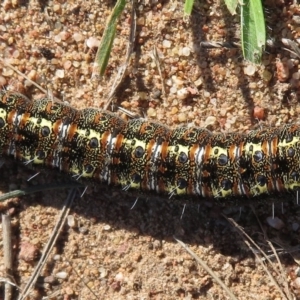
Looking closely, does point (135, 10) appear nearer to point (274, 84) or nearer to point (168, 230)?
point (274, 84)

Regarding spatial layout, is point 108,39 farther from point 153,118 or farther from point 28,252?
point 28,252

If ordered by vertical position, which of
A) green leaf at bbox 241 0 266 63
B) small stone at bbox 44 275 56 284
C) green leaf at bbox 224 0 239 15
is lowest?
small stone at bbox 44 275 56 284

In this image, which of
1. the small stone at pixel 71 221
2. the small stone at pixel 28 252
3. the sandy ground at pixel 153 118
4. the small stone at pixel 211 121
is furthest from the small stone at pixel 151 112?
the small stone at pixel 28 252

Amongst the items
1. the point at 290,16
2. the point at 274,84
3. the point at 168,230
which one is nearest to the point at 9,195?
the point at 168,230

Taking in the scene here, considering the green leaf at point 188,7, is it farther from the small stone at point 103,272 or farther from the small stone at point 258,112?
the small stone at point 103,272

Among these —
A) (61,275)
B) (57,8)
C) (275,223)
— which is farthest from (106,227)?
(57,8)

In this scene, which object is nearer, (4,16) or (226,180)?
(226,180)

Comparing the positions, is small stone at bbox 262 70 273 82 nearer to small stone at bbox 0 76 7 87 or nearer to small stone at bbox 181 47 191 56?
small stone at bbox 181 47 191 56

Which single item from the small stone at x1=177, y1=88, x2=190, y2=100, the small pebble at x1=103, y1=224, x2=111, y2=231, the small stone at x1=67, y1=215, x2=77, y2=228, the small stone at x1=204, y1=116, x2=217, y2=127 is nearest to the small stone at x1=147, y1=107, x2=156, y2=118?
the small stone at x1=177, y1=88, x2=190, y2=100
